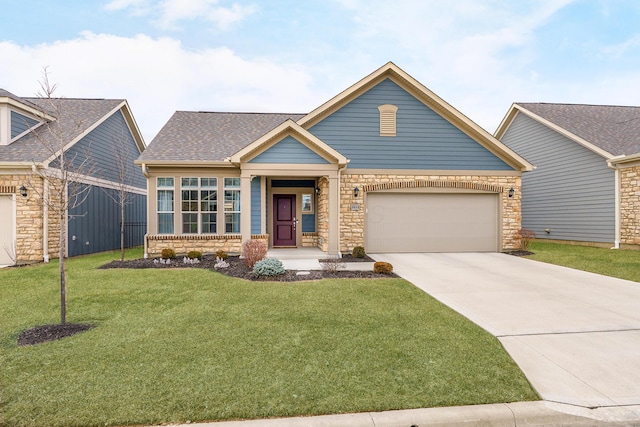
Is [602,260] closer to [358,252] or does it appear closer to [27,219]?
[358,252]

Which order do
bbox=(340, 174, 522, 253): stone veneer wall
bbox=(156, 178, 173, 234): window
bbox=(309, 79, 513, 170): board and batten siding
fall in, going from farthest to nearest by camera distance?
bbox=(309, 79, 513, 170): board and batten siding
bbox=(340, 174, 522, 253): stone veneer wall
bbox=(156, 178, 173, 234): window

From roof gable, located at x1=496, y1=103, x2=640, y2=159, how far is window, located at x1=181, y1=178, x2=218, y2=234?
52.6 ft

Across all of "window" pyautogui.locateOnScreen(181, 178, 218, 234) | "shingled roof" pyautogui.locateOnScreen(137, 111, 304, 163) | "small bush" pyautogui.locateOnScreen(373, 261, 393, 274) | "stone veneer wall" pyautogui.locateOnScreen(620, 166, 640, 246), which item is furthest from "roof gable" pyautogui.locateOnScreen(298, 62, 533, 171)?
"small bush" pyautogui.locateOnScreen(373, 261, 393, 274)

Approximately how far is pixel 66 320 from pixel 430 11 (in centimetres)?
1420

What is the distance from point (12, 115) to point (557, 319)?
17.3 metres

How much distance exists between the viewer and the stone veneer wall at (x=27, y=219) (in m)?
10.3

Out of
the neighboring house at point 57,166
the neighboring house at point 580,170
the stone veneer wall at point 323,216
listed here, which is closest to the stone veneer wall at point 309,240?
the stone veneer wall at point 323,216

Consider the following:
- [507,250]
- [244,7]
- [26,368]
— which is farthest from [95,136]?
[507,250]

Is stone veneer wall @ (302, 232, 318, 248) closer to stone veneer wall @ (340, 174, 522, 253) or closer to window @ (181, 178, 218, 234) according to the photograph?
stone veneer wall @ (340, 174, 522, 253)

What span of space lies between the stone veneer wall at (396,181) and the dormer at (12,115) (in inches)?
431

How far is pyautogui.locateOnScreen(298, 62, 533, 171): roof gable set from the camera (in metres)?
11.7

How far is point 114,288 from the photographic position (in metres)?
6.75

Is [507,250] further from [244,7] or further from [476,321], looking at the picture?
[244,7]

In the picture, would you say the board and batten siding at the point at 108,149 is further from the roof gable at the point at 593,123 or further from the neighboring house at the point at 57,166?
the roof gable at the point at 593,123
